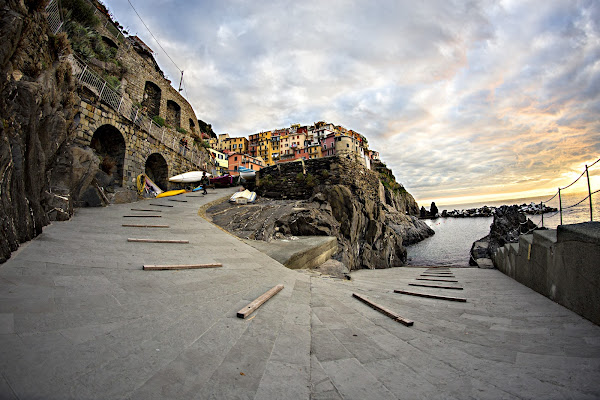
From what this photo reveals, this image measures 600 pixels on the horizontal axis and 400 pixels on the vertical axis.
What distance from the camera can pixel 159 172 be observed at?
19.2 m

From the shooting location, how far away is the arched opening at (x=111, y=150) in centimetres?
1342

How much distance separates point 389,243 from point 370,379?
18.5 metres

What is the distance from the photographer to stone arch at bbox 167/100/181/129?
1093 inches

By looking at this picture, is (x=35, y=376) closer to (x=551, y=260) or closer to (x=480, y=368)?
(x=480, y=368)

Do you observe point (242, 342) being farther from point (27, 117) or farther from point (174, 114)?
point (174, 114)

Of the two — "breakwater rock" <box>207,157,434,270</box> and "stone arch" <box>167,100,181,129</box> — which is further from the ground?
"stone arch" <box>167,100,181,129</box>

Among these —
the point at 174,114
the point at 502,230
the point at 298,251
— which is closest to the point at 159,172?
the point at 174,114

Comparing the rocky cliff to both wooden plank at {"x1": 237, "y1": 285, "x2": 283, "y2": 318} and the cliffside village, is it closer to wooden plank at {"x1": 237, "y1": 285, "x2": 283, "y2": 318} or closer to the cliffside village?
wooden plank at {"x1": 237, "y1": 285, "x2": 283, "y2": 318}

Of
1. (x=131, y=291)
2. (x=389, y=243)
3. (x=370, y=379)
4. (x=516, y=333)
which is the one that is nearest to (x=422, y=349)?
(x=370, y=379)

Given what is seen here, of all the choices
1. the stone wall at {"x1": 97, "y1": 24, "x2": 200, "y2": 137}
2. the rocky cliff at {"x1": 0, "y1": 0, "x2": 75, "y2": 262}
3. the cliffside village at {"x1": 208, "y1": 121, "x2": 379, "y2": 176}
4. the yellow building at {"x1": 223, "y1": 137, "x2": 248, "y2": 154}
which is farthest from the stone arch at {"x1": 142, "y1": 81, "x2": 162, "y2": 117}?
the yellow building at {"x1": 223, "y1": 137, "x2": 248, "y2": 154}

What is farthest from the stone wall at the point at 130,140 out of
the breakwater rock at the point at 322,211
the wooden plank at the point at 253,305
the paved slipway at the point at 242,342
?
the wooden plank at the point at 253,305

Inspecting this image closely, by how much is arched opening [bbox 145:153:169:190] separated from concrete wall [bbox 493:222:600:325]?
69.2 feet

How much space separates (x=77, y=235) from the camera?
5.25 meters

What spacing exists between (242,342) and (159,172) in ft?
66.9
